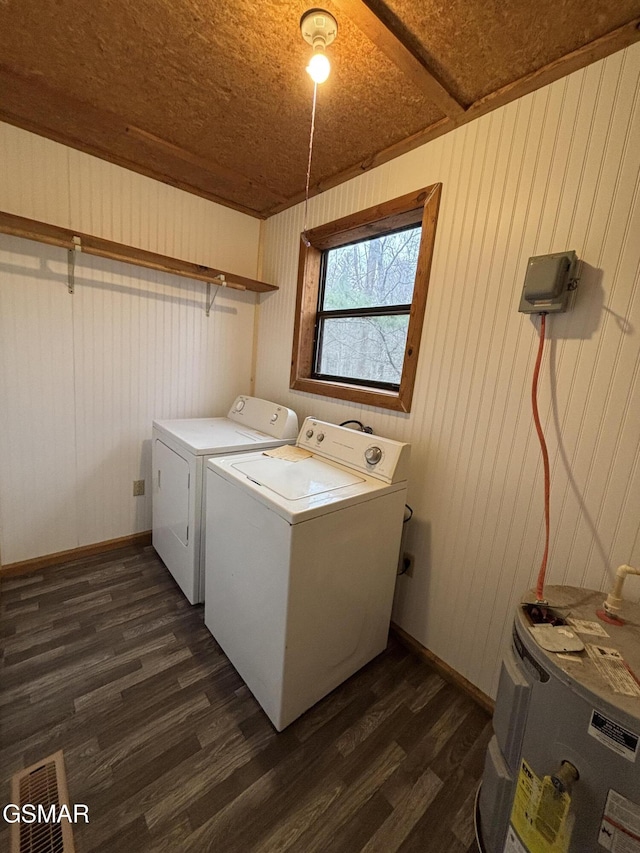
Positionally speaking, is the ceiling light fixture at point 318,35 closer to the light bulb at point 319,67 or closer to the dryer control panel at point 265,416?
the light bulb at point 319,67

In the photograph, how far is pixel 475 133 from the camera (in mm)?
→ 1419

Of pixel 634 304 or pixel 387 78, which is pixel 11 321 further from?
pixel 634 304

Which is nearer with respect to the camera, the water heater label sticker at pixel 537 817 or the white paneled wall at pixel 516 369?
the water heater label sticker at pixel 537 817

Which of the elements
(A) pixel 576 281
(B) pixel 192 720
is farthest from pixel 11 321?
(A) pixel 576 281

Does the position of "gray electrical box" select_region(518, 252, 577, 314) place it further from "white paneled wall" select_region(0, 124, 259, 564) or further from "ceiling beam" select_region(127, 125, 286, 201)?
"white paneled wall" select_region(0, 124, 259, 564)

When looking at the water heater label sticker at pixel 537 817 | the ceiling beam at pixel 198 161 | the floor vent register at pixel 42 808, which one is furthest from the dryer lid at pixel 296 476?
the ceiling beam at pixel 198 161

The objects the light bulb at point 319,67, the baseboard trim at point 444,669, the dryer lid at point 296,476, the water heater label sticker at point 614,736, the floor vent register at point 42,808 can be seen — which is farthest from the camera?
the baseboard trim at point 444,669

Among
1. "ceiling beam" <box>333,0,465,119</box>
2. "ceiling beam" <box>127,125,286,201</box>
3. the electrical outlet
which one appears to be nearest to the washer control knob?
the electrical outlet

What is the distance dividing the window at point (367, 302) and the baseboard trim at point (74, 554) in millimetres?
1571

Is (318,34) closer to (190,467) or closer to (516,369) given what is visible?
(516,369)

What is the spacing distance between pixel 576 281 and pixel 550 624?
3.56ft

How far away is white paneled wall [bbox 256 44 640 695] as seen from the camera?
1.10 meters

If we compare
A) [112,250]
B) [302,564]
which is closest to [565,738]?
[302,564]

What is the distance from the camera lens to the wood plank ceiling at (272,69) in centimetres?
108
